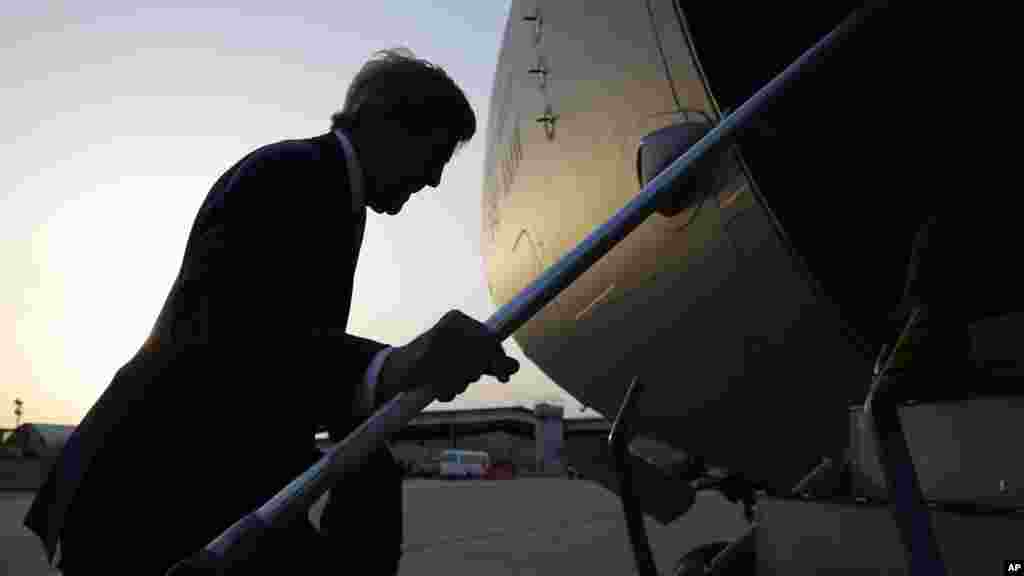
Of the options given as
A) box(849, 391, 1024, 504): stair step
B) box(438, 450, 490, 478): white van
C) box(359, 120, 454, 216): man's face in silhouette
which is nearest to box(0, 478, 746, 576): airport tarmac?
box(849, 391, 1024, 504): stair step

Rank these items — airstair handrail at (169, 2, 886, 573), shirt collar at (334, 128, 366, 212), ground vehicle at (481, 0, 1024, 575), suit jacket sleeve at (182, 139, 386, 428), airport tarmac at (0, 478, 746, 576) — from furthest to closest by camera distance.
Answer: airport tarmac at (0, 478, 746, 576)
ground vehicle at (481, 0, 1024, 575)
shirt collar at (334, 128, 366, 212)
suit jacket sleeve at (182, 139, 386, 428)
airstair handrail at (169, 2, 886, 573)

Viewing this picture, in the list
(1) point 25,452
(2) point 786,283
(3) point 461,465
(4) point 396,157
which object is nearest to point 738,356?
(2) point 786,283

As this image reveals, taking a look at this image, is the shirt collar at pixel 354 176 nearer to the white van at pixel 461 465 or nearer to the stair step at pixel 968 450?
the stair step at pixel 968 450

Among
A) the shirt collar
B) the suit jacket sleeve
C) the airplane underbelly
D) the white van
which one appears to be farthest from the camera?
the white van

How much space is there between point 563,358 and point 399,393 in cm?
228

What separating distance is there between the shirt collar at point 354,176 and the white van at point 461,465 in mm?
43248

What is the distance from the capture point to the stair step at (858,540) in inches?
60.9

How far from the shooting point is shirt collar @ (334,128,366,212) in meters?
1.51

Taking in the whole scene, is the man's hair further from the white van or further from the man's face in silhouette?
the white van

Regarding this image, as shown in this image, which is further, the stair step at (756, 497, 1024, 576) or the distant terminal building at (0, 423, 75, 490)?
the distant terminal building at (0, 423, 75, 490)

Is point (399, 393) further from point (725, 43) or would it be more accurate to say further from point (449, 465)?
point (449, 465)

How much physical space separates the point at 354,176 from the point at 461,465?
144 feet

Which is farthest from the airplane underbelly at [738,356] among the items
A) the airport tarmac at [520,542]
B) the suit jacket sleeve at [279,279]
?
the airport tarmac at [520,542]

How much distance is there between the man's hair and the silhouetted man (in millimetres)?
203
